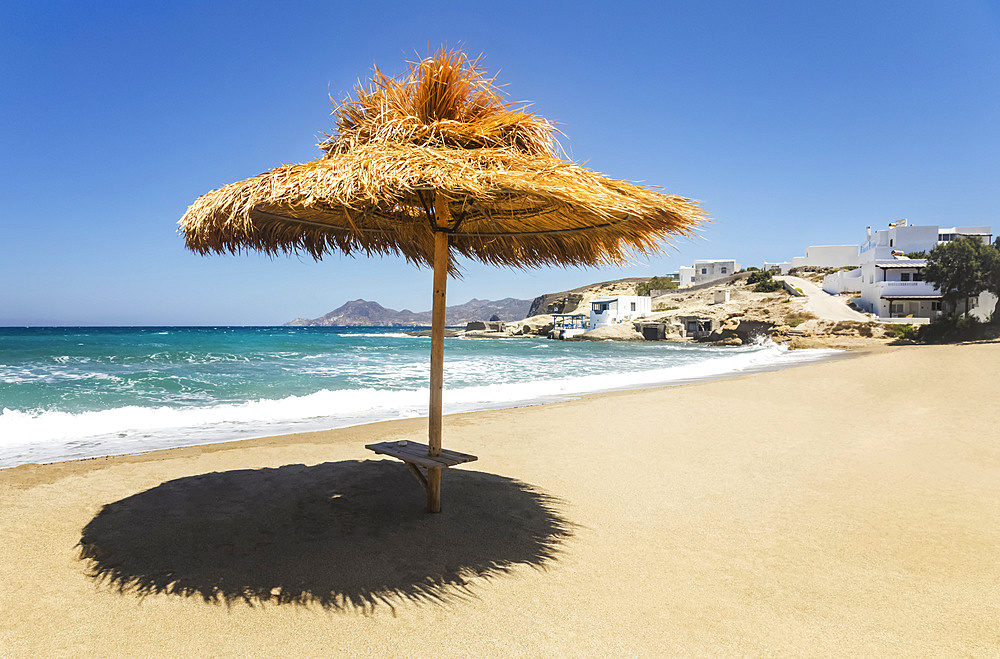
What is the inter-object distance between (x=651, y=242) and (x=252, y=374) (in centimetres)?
1430

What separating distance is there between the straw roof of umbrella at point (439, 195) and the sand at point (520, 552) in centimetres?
188

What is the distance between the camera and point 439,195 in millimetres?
3199

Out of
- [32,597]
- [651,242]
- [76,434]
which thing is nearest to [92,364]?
[76,434]

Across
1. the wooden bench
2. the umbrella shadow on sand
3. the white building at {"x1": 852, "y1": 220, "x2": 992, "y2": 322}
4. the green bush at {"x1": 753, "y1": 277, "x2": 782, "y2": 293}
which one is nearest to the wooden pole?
the wooden bench

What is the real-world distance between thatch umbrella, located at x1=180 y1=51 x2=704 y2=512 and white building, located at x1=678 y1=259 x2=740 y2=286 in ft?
234

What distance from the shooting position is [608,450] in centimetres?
576

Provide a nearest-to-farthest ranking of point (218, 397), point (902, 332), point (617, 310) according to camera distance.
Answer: point (218, 397) → point (902, 332) → point (617, 310)

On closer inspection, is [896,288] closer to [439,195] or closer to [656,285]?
[656,285]

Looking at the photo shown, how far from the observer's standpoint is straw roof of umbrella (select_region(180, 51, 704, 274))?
280cm

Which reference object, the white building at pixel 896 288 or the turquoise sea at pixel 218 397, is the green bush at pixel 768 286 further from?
the turquoise sea at pixel 218 397

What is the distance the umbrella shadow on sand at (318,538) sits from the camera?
274 cm

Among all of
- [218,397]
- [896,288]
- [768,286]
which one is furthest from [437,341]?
[768,286]

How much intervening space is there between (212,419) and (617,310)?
147 feet

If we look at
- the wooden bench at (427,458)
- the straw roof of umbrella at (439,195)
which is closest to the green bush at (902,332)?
the straw roof of umbrella at (439,195)
